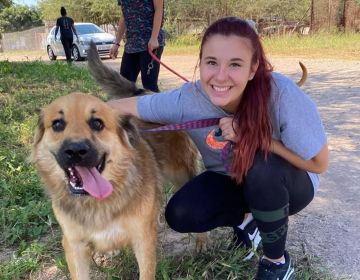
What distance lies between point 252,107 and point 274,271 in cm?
91

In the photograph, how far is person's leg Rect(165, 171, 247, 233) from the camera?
261 cm

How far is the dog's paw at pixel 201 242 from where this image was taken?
2906mm

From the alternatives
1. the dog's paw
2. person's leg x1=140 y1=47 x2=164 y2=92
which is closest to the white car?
person's leg x1=140 y1=47 x2=164 y2=92

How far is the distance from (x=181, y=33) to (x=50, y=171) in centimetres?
2220

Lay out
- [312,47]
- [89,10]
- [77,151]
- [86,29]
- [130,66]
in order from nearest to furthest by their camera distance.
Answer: [77,151] → [130,66] → [312,47] → [86,29] → [89,10]

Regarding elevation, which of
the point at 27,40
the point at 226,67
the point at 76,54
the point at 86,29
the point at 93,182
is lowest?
the point at 27,40

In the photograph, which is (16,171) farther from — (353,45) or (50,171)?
(353,45)

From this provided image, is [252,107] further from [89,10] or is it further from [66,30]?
[89,10]

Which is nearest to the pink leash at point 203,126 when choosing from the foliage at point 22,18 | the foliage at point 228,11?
the foliage at point 228,11

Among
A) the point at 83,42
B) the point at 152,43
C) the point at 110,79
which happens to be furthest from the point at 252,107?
the point at 83,42

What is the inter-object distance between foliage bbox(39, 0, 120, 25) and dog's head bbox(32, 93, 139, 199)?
29.5 m

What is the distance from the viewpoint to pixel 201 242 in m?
2.95

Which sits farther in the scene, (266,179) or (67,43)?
(67,43)

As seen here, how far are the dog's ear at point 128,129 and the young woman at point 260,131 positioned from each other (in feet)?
1.07
